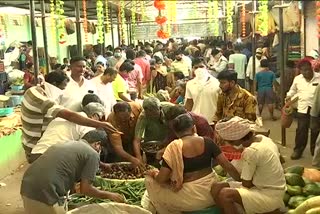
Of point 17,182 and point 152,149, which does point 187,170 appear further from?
point 17,182

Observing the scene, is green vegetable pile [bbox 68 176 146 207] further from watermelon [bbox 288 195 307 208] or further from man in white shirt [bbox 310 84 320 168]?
man in white shirt [bbox 310 84 320 168]

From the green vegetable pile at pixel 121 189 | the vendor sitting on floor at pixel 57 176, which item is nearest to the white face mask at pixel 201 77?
the green vegetable pile at pixel 121 189

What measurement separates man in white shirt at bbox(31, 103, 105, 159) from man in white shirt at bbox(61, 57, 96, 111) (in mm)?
1166

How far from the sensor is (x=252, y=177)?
5340 millimetres

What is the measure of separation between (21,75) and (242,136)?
1152 cm

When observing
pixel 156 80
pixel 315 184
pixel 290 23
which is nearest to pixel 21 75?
pixel 156 80

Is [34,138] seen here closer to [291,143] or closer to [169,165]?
[169,165]

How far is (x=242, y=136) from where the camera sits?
209 inches

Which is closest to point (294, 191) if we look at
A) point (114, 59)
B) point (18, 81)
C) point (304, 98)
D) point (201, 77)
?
point (201, 77)

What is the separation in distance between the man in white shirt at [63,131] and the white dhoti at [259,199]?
1.87m

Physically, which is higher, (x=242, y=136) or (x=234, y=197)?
(x=242, y=136)

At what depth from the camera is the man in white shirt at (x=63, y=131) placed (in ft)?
→ 19.4

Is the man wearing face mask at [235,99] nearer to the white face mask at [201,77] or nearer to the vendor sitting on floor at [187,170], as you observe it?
the white face mask at [201,77]

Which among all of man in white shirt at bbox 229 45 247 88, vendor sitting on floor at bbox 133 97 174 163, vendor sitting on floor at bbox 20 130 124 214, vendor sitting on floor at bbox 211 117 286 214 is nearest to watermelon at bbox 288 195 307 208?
vendor sitting on floor at bbox 211 117 286 214
